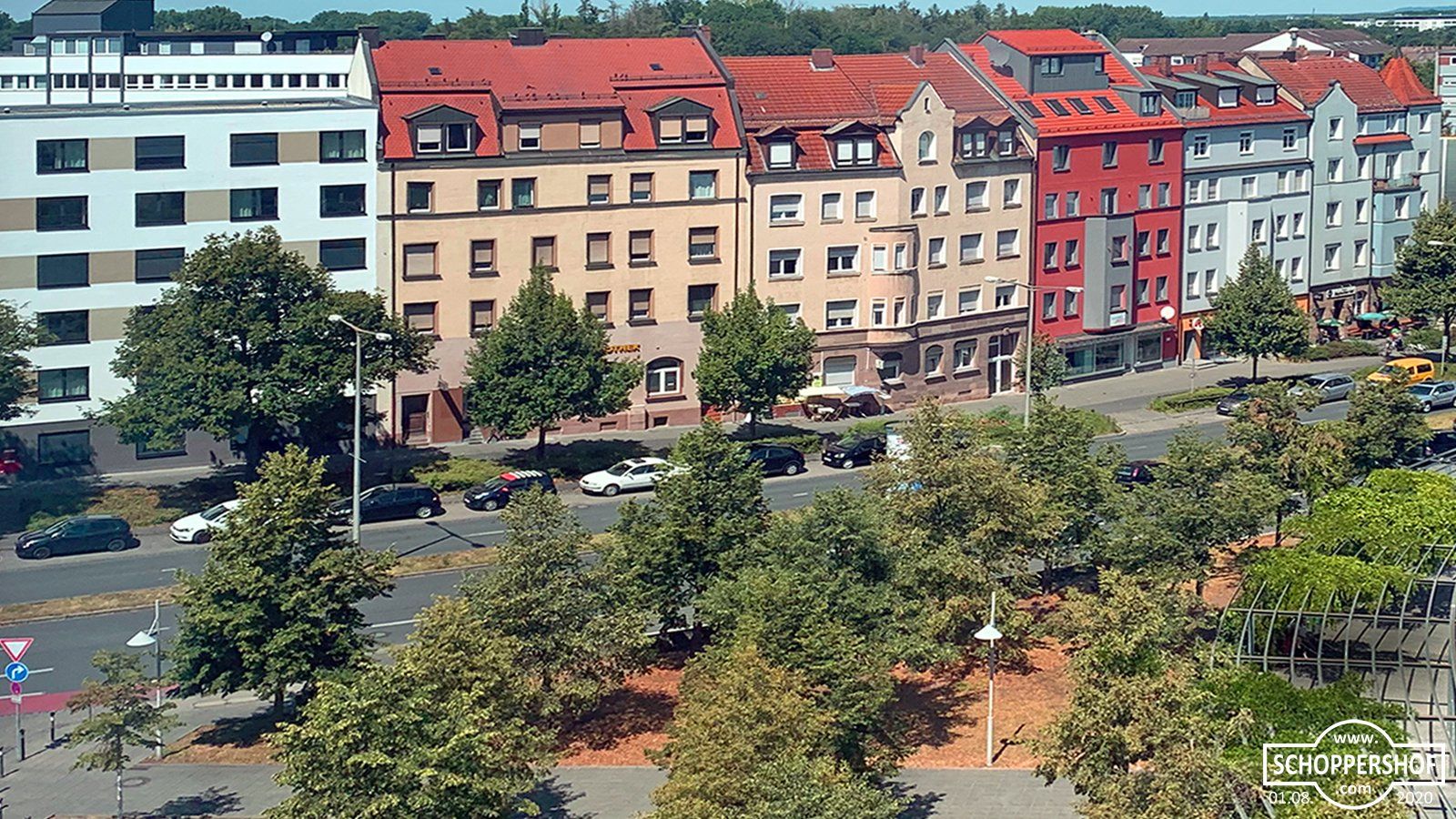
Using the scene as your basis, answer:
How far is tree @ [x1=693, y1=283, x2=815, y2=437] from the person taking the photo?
260ft

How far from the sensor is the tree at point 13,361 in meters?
72.3

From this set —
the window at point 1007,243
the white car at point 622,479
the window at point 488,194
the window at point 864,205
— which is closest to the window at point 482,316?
the window at point 488,194

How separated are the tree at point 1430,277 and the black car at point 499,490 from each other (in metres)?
46.4

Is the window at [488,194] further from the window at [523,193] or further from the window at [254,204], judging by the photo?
the window at [254,204]

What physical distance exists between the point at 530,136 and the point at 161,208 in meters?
14.8

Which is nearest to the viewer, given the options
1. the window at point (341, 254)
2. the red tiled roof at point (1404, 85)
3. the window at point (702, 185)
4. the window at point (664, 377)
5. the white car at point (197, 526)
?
the white car at point (197, 526)

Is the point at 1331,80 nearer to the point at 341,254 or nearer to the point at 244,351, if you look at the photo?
the point at 341,254

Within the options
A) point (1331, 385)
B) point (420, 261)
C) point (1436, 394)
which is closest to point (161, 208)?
point (420, 261)

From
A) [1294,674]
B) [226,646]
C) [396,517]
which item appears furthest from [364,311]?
[1294,674]

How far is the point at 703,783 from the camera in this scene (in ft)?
122

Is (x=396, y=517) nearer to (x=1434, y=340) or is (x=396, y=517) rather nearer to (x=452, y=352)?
(x=452, y=352)

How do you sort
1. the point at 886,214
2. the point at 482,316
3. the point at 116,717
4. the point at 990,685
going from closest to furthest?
the point at 116,717 < the point at 990,685 < the point at 482,316 < the point at 886,214

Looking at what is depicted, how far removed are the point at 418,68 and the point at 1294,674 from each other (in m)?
48.4

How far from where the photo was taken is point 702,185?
282 ft
